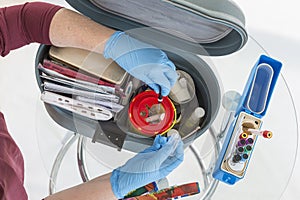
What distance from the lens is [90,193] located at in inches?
43.8

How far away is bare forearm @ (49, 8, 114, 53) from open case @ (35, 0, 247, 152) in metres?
0.03

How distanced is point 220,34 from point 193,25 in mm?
64

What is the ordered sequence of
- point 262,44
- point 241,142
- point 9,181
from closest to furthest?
point 9,181 → point 241,142 → point 262,44

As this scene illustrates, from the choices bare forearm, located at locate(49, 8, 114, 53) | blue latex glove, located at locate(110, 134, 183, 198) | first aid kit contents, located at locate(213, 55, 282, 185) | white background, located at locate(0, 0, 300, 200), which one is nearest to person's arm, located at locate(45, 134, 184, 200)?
blue latex glove, located at locate(110, 134, 183, 198)

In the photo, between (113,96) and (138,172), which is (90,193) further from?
(113,96)

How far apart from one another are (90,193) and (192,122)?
0.30 metres

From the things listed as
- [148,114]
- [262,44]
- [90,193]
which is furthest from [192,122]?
[262,44]

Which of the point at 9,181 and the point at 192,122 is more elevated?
the point at 192,122

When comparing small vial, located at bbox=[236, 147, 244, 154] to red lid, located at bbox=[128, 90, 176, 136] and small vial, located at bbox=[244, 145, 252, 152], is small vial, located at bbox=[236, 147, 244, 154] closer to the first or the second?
small vial, located at bbox=[244, 145, 252, 152]

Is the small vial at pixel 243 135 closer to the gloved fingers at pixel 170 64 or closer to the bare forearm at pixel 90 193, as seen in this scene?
the gloved fingers at pixel 170 64

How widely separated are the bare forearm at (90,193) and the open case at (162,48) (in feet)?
0.35

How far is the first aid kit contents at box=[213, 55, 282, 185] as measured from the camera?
3.58ft

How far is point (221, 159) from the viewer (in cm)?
110

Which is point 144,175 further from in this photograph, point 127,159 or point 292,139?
point 292,139
